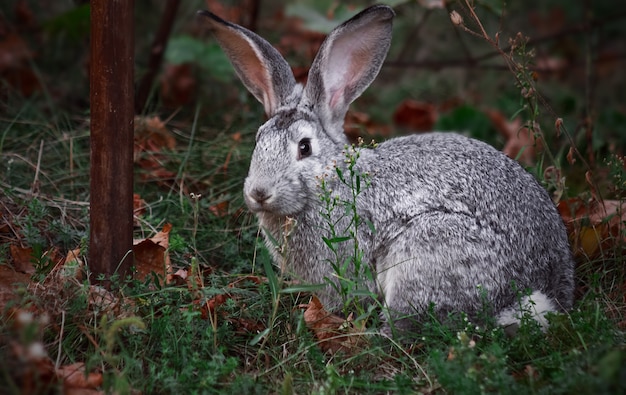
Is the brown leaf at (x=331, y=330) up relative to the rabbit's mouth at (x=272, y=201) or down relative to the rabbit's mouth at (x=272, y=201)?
down

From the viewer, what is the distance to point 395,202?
449cm

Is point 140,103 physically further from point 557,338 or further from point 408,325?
point 557,338

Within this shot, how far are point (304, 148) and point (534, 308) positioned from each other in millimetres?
1591

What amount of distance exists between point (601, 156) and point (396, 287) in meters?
2.97

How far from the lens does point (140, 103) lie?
260 inches


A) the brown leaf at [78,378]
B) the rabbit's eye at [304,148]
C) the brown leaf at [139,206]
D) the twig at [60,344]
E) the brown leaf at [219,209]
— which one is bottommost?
the brown leaf at [219,209]

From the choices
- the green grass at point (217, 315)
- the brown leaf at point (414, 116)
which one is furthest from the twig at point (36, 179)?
the brown leaf at point (414, 116)

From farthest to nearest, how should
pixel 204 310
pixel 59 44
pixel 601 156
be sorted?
pixel 59 44 → pixel 601 156 → pixel 204 310

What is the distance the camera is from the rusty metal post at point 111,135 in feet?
12.7

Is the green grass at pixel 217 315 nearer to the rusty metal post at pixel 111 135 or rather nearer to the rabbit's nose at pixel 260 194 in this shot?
the rusty metal post at pixel 111 135

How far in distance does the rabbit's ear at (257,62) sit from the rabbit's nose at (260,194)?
76cm

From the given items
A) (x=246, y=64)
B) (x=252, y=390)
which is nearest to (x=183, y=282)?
(x=252, y=390)

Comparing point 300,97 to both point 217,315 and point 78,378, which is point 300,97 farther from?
point 78,378

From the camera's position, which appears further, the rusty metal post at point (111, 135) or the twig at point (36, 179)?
the twig at point (36, 179)
